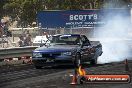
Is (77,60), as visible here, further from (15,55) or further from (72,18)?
(72,18)

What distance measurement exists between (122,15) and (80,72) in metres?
28.8

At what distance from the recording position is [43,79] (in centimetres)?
1409

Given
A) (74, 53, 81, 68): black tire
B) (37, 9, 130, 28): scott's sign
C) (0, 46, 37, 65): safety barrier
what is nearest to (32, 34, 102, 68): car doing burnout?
(74, 53, 81, 68): black tire

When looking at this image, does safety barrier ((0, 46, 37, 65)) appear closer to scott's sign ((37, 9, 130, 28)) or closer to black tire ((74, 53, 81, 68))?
black tire ((74, 53, 81, 68))

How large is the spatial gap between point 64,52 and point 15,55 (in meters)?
4.60

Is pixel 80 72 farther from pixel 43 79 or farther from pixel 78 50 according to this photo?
pixel 78 50

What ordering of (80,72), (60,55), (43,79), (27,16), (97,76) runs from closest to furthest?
(97,76) → (80,72) → (43,79) → (60,55) → (27,16)

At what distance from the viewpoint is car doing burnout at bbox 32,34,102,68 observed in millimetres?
17719

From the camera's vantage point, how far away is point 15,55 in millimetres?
21625

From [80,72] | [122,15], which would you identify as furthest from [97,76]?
[122,15]

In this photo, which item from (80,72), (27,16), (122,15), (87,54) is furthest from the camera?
(27,16)

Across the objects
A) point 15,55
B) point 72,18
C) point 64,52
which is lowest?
point 15,55

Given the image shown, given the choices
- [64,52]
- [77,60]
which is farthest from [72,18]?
[64,52]

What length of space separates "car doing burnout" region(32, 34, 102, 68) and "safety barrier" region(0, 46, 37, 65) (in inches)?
109
